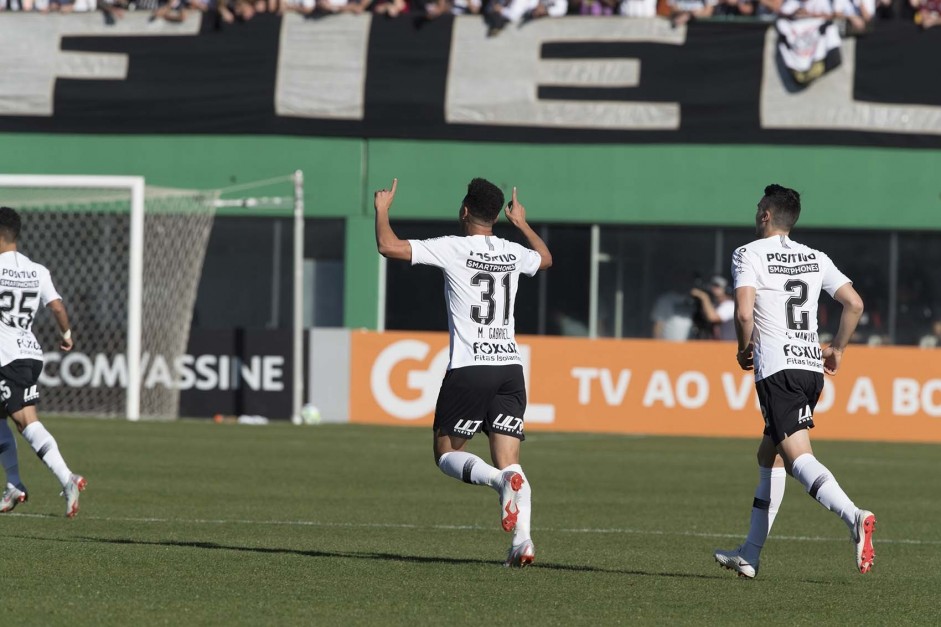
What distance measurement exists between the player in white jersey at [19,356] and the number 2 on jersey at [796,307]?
5163 millimetres

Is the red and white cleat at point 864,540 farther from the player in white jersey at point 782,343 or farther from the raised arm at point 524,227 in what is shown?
the raised arm at point 524,227

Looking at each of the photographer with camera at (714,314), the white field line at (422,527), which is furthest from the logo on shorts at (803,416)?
the photographer with camera at (714,314)

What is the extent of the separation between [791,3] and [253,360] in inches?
442

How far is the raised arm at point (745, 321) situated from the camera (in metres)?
8.58

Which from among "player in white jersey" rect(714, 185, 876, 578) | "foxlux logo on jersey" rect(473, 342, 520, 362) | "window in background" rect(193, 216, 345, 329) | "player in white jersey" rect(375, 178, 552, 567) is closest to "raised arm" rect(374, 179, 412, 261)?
"player in white jersey" rect(375, 178, 552, 567)

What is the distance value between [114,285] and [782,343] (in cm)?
1982

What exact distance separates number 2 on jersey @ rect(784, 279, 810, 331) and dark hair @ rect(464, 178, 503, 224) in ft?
5.28

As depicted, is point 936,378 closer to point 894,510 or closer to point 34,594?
point 894,510

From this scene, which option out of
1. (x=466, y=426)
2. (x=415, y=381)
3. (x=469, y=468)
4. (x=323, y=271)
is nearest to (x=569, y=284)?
(x=323, y=271)

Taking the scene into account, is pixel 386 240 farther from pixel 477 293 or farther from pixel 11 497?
pixel 11 497

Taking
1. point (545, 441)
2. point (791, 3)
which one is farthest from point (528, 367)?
point (791, 3)

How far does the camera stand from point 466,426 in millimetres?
9195

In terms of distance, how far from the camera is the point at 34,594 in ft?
25.1

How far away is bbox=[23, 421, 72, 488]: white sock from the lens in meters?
11.5
